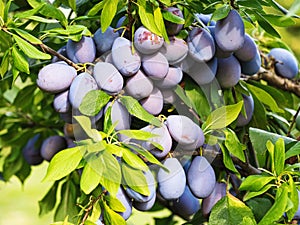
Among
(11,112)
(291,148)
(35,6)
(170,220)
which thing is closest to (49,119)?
(11,112)

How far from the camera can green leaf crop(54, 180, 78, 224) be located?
876 mm

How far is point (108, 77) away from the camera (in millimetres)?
584

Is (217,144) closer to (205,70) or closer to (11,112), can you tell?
(205,70)

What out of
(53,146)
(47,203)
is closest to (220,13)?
(53,146)

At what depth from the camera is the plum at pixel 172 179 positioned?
1.93 feet

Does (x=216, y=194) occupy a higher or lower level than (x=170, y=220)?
higher

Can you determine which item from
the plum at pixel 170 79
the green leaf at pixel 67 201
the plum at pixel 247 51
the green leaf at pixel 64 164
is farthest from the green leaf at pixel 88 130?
the green leaf at pixel 67 201

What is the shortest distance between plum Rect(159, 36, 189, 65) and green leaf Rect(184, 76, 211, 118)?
0.06 m

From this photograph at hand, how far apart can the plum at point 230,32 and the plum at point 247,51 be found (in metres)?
0.05

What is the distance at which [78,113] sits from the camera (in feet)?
1.99

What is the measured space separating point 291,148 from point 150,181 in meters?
0.16

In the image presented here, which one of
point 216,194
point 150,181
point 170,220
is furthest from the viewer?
point 170,220

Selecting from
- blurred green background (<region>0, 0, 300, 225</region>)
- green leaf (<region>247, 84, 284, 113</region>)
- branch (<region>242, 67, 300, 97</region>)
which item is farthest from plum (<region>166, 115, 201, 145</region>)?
blurred green background (<region>0, 0, 300, 225</region>)

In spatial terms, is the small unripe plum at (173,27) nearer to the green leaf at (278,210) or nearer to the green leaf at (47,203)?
the green leaf at (278,210)
